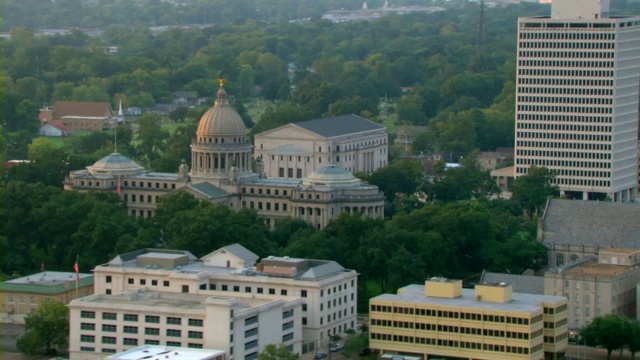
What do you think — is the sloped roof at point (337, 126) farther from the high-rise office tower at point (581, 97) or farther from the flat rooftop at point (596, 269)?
the flat rooftop at point (596, 269)

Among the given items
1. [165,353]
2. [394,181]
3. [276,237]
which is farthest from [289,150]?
[165,353]

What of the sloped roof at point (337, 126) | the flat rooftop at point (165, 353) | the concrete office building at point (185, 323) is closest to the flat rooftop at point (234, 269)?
the concrete office building at point (185, 323)

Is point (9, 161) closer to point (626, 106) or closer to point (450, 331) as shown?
point (626, 106)

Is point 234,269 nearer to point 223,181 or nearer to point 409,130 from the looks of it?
point 223,181

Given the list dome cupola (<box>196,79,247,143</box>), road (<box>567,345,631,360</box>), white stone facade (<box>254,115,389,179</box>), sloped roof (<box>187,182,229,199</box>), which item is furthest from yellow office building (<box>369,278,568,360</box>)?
white stone facade (<box>254,115,389,179</box>)

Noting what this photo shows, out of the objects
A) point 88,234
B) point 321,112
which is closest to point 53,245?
point 88,234
